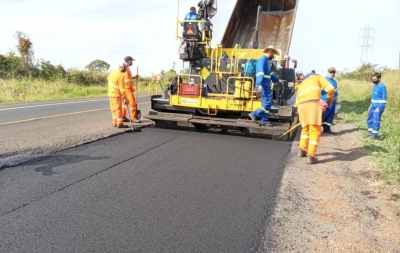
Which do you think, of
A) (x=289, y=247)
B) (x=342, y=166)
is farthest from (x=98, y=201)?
(x=342, y=166)

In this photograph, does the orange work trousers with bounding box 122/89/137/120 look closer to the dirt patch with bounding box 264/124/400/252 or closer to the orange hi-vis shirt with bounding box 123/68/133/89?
the orange hi-vis shirt with bounding box 123/68/133/89

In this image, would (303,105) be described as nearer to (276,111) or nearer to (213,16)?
(276,111)

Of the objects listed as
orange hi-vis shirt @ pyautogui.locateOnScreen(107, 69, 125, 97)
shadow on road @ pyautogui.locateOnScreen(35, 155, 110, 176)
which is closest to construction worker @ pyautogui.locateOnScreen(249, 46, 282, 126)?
orange hi-vis shirt @ pyautogui.locateOnScreen(107, 69, 125, 97)

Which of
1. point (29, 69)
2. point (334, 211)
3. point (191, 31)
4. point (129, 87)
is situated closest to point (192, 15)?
point (191, 31)

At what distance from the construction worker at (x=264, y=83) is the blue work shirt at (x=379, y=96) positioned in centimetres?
263

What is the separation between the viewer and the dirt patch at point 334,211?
263 cm

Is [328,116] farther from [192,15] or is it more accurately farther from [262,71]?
[192,15]

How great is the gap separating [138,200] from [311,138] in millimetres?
3082

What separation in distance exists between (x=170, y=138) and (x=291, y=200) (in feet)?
10.9

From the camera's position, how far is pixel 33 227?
104 inches

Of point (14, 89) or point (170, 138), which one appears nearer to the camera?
point (170, 138)

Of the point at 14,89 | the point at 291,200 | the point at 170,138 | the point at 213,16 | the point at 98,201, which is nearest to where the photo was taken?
the point at 98,201

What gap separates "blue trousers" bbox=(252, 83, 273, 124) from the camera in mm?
6258

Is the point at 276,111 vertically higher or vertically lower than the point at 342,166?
higher
